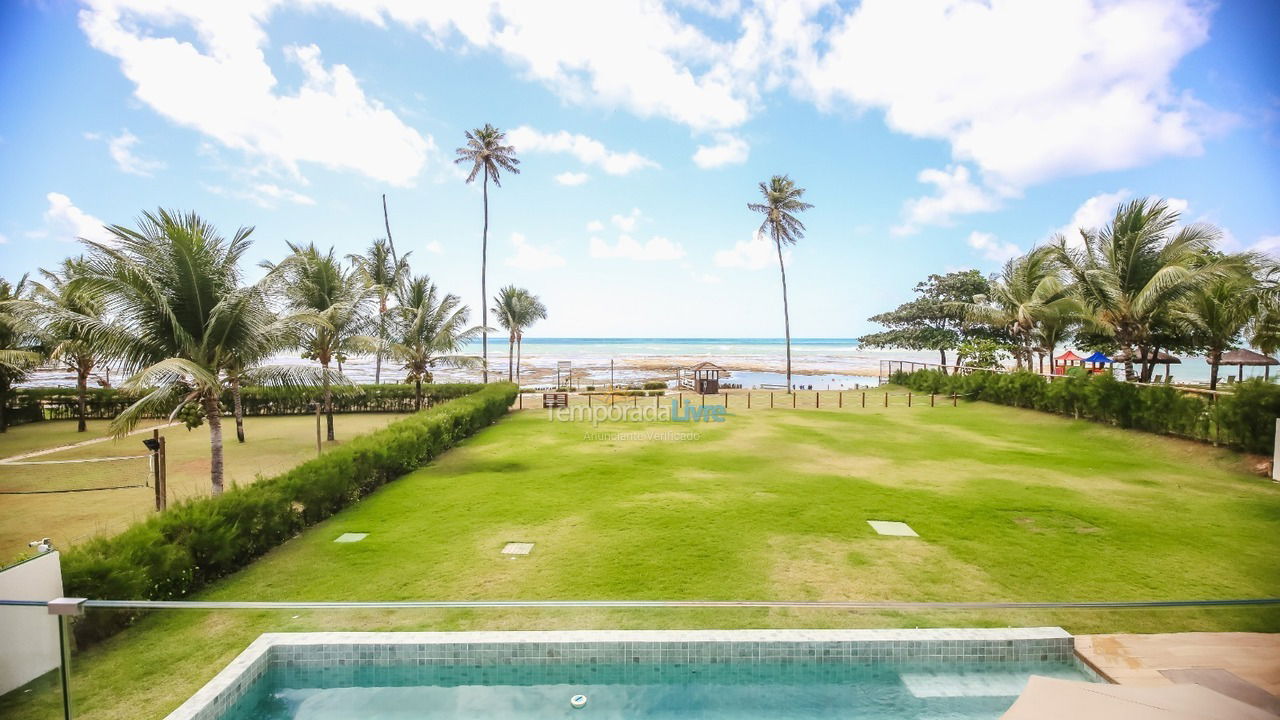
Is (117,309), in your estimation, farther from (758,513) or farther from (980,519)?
(980,519)

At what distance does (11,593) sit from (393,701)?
116 inches

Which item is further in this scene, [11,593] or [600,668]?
[600,668]

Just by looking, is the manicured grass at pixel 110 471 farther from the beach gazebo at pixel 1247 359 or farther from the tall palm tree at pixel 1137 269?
the beach gazebo at pixel 1247 359

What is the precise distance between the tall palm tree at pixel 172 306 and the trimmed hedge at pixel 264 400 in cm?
955

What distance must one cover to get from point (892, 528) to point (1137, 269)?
1509 cm

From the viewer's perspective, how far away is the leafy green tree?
35.7m

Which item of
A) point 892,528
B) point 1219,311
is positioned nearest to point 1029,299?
point 1219,311

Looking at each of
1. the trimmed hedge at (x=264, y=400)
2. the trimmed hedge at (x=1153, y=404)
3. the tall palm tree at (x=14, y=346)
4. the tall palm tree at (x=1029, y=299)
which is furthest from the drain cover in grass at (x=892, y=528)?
the tall palm tree at (x=14, y=346)

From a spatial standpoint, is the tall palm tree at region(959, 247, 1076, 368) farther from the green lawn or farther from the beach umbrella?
the beach umbrella

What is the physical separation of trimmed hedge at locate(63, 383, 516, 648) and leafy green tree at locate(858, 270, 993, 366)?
33.4m

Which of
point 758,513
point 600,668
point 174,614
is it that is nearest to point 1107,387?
point 758,513

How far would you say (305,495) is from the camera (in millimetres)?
7996

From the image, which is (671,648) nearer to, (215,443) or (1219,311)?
(215,443)

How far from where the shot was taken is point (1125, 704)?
3377 millimetres
